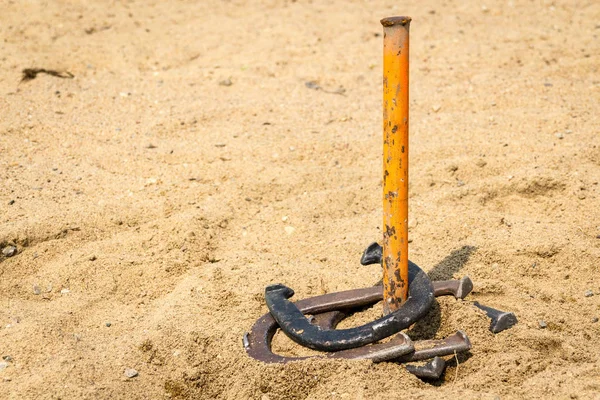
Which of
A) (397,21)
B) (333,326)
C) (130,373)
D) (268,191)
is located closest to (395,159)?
(397,21)

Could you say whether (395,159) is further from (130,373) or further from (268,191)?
(268,191)

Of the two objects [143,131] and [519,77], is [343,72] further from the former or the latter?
[143,131]

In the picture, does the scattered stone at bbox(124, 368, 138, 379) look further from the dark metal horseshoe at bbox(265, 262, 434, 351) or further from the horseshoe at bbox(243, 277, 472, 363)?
the dark metal horseshoe at bbox(265, 262, 434, 351)

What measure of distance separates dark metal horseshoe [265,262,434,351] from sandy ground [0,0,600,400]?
10 cm

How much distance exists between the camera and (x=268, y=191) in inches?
146

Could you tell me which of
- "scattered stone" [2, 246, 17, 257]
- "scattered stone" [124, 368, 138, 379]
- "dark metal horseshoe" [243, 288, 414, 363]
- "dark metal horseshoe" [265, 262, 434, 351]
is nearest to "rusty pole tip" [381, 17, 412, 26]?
"dark metal horseshoe" [265, 262, 434, 351]

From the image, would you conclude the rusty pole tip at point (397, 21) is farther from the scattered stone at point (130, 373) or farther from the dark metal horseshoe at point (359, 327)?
the scattered stone at point (130, 373)

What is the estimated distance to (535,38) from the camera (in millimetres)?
5457

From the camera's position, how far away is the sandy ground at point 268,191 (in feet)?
8.10

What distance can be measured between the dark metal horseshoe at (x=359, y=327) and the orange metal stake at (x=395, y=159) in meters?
0.07

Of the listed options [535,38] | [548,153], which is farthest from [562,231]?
[535,38]

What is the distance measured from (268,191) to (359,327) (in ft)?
4.70

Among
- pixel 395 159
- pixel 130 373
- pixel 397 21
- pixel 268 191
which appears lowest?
pixel 130 373

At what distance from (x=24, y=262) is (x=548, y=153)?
2790 mm
